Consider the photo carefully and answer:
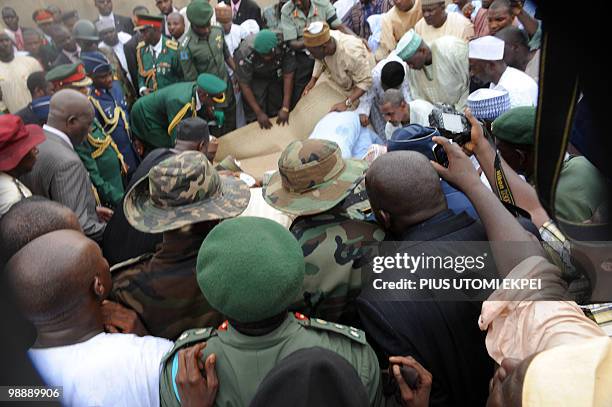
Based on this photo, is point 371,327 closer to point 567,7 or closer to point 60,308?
point 60,308

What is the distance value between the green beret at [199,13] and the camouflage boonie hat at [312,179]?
12.7 feet

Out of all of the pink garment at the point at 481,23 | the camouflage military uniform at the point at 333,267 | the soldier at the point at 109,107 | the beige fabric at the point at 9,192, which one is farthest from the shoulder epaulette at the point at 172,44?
the camouflage military uniform at the point at 333,267

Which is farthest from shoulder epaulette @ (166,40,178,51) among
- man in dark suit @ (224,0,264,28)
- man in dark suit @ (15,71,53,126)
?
man in dark suit @ (224,0,264,28)

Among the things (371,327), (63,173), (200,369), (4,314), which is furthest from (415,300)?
(63,173)

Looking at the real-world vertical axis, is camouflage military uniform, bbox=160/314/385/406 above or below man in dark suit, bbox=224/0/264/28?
above

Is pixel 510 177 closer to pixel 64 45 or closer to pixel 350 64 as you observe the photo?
pixel 350 64

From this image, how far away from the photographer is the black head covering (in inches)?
36.3

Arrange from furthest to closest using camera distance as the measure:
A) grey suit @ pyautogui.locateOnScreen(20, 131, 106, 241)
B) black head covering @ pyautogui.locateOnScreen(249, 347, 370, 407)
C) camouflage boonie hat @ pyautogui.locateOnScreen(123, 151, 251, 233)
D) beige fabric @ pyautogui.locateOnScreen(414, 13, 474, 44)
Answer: beige fabric @ pyautogui.locateOnScreen(414, 13, 474, 44) → grey suit @ pyautogui.locateOnScreen(20, 131, 106, 241) → camouflage boonie hat @ pyautogui.locateOnScreen(123, 151, 251, 233) → black head covering @ pyautogui.locateOnScreen(249, 347, 370, 407)

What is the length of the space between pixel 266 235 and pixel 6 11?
7.59 meters

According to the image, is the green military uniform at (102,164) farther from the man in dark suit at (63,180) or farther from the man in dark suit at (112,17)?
the man in dark suit at (112,17)

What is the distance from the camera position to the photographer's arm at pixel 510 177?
1909 millimetres

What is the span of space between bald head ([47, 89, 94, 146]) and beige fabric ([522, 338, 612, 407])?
294 cm

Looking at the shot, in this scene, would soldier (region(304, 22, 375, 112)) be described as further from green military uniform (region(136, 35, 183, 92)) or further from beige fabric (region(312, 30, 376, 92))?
green military uniform (region(136, 35, 183, 92))

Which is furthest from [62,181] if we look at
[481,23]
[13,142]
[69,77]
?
[481,23]
